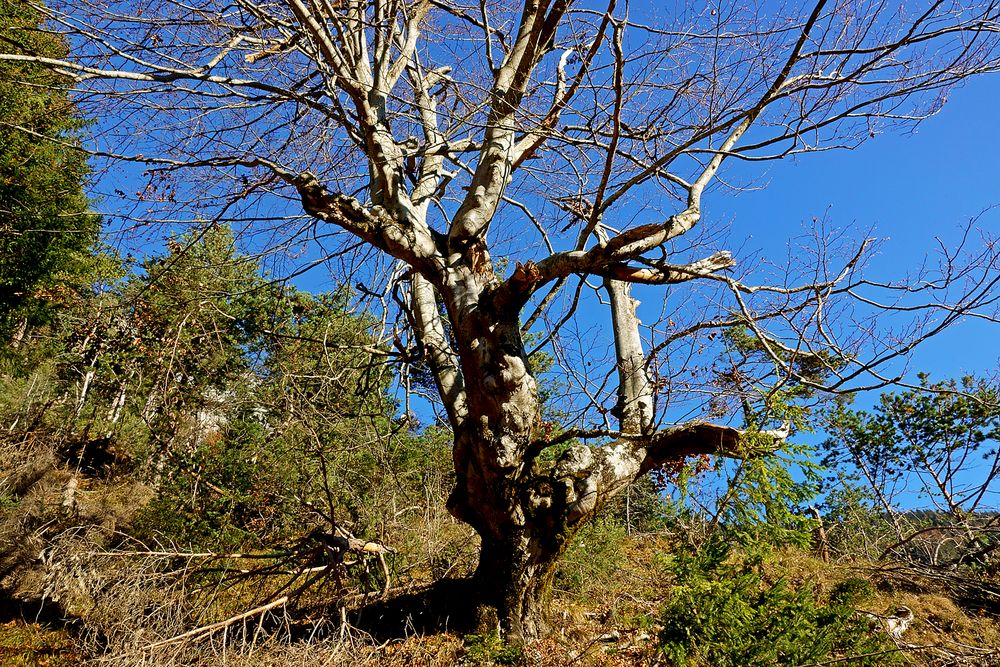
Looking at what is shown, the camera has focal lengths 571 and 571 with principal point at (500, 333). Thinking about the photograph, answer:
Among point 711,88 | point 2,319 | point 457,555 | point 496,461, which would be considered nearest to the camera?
point 711,88

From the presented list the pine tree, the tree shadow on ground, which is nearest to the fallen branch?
the tree shadow on ground

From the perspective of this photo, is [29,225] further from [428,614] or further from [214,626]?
[428,614]

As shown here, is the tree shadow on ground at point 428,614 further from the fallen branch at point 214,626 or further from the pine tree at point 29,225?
the pine tree at point 29,225

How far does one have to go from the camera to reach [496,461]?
406cm

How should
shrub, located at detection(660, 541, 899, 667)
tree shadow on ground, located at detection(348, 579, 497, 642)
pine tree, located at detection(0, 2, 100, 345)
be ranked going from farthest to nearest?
1. pine tree, located at detection(0, 2, 100, 345)
2. tree shadow on ground, located at detection(348, 579, 497, 642)
3. shrub, located at detection(660, 541, 899, 667)

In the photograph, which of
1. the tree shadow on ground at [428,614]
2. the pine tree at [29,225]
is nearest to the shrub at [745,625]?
the tree shadow on ground at [428,614]

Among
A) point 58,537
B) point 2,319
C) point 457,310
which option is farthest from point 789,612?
point 2,319

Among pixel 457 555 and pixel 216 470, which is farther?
pixel 216 470

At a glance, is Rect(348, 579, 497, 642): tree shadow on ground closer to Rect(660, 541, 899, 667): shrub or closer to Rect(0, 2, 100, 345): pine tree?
Rect(660, 541, 899, 667): shrub

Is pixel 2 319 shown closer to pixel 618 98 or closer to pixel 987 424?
pixel 618 98

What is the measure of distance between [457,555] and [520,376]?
9.07 ft

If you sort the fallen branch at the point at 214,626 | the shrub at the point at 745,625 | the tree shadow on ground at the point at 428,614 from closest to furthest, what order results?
the shrub at the point at 745,625 → the fallen branch at the point at 214,626 → the tree shadow on ground at the point at 428,614

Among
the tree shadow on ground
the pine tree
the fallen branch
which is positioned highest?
the pine tree

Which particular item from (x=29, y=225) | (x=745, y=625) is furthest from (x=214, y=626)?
(x=29, y=225)
